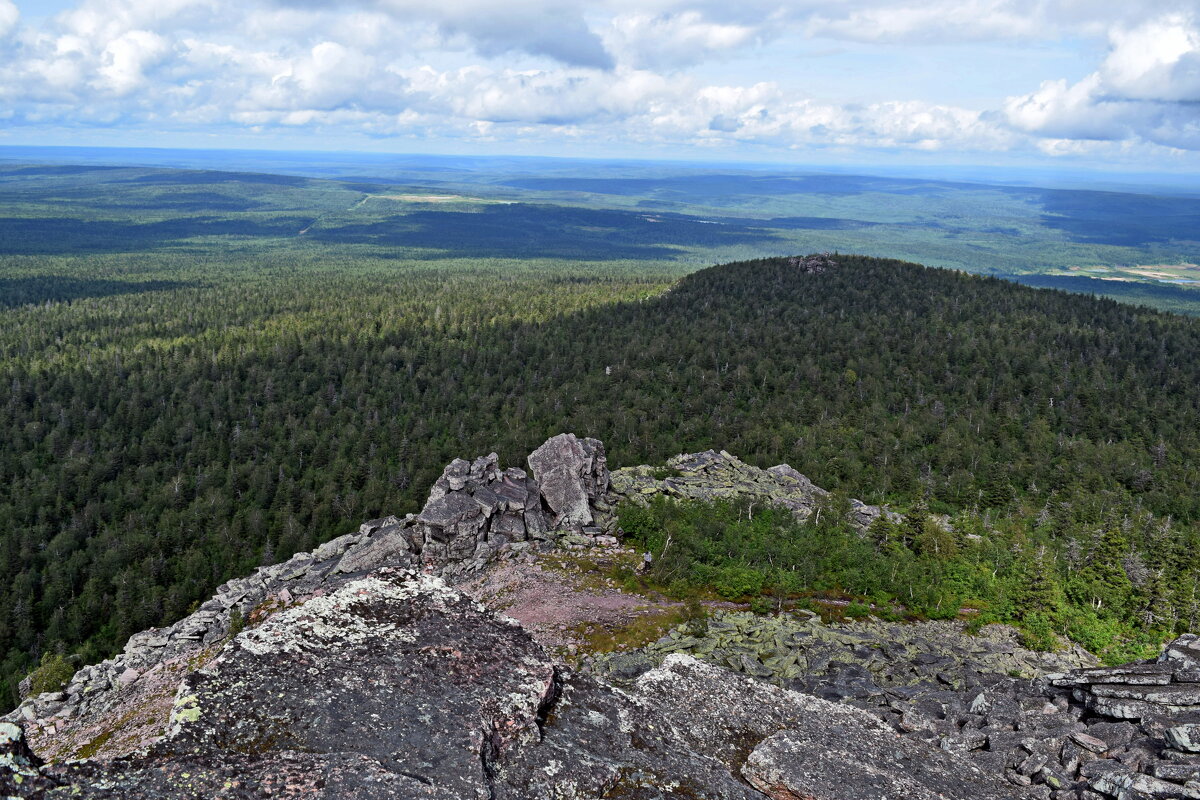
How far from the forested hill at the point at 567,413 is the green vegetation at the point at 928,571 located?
256 centimetres

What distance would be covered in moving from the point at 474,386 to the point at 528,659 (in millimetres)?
95362

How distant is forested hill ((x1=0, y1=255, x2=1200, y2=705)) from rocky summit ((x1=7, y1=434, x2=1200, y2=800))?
94.9 ft

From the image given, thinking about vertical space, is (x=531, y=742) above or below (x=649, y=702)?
above

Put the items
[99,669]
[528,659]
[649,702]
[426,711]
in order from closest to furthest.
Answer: [426,711] < [528,659] < [649,702] < [99,669]

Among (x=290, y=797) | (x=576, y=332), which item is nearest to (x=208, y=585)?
(x=290, y=797)

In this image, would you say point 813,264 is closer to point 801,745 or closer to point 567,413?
point 567,413

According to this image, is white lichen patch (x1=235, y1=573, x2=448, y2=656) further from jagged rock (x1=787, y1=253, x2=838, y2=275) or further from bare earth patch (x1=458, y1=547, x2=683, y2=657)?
jagged rock (x1=787, y1=253, x2=838, y2=275)

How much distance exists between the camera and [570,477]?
1763 inches

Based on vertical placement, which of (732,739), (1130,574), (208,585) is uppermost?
(732,739)

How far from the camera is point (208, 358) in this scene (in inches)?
4665

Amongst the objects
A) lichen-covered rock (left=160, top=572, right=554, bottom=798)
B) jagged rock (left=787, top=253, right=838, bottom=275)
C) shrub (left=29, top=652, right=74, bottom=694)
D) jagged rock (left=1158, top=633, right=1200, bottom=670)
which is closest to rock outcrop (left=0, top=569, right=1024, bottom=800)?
lichen-covered rock (left=160, top=572, right=554, bottom=798)

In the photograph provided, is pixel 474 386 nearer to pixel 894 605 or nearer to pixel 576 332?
pixel 576 332

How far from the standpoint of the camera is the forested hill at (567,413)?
62844 mm

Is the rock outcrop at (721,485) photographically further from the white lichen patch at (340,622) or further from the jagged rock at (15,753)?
the jagged rock at (15,753)
